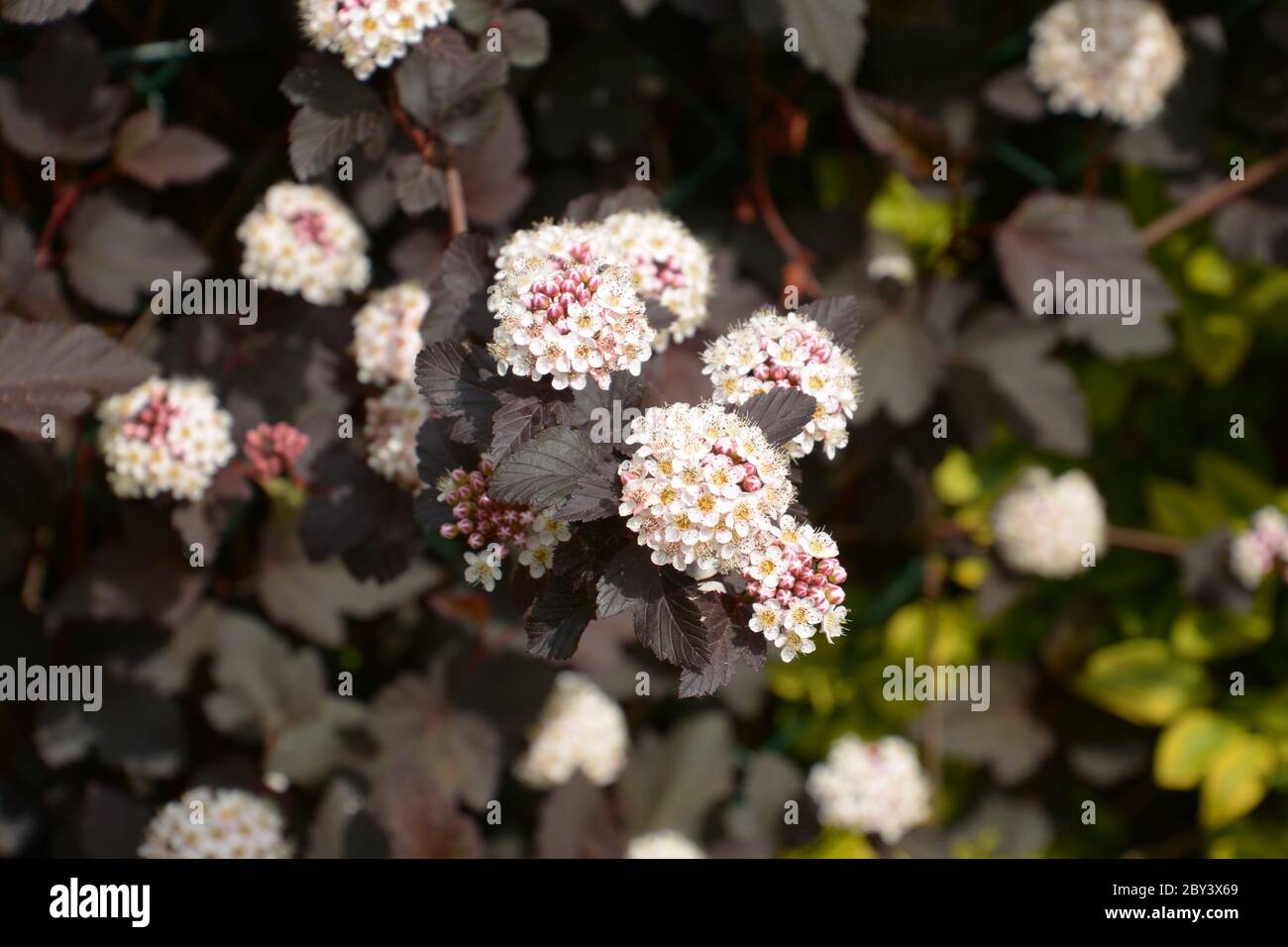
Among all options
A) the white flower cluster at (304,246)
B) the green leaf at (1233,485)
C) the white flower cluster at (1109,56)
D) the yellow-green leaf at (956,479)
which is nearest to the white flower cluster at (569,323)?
the white flower cluster at (304,246)

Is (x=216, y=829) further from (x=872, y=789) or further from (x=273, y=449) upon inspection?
(x=872, y=789)

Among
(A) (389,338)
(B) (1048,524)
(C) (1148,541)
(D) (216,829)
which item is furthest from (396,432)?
(C) (1148,541)

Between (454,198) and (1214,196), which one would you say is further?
(1214,196)

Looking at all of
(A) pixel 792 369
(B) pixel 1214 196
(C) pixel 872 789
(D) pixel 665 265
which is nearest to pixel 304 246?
(D) pixel 665 265

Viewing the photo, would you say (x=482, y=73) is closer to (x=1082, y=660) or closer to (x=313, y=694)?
(x=313, y=694)

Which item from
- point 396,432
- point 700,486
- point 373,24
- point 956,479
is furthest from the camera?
point 956,479

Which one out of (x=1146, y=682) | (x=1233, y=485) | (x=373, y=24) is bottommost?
(x=1146, y=682)

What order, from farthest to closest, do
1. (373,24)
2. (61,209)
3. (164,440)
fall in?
1. (61,209)
2. (164,440)
3. (373,24)

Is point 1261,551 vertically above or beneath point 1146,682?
above
